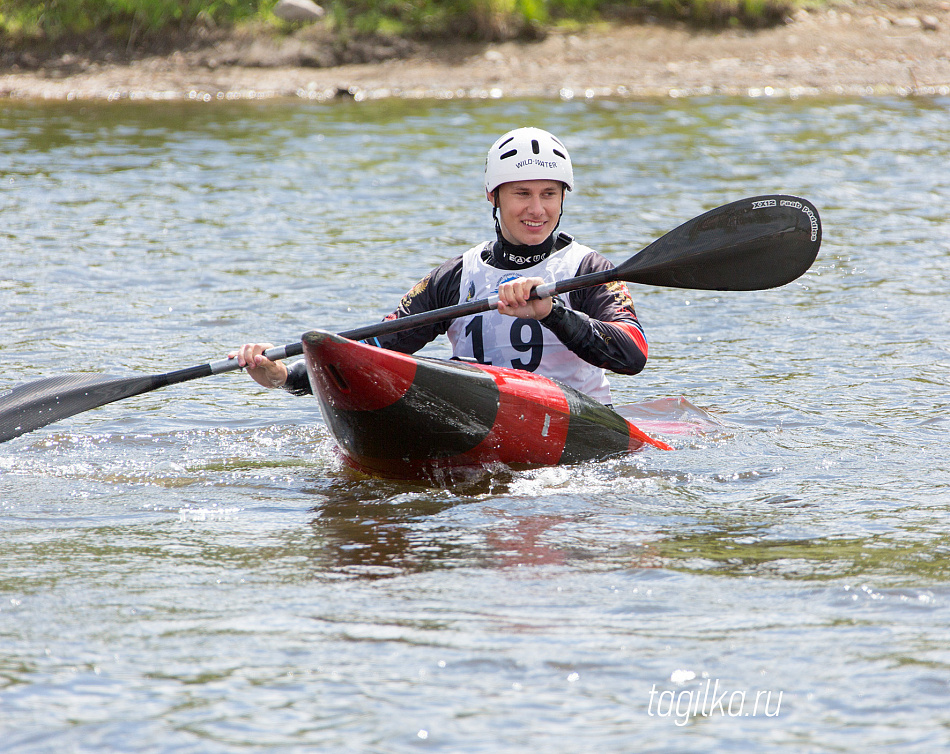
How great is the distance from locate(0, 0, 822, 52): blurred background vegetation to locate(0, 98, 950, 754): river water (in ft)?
35.7

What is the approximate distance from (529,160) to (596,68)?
49.5 ft

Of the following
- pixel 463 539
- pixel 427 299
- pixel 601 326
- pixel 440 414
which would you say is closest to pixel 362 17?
pixel 427 299

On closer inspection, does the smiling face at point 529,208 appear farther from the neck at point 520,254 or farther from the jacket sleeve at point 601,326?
the jacket sleeve at point 601,326

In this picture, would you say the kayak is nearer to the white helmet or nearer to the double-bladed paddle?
the double-bladed paddle

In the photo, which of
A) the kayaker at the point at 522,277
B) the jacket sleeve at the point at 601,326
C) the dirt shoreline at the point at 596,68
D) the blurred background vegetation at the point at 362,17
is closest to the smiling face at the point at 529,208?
the kayaker at the point at 522,277

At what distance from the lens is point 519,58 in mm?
20062

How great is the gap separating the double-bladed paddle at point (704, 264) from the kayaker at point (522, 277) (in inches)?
9.4

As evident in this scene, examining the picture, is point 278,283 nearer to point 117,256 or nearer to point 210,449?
point 117,256

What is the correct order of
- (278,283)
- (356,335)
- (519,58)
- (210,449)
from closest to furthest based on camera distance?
(356,335) < (210,449) < (278,283) < (519,58)

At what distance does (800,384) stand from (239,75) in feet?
51.1

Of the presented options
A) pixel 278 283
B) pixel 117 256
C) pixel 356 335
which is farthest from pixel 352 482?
pixel 117 256

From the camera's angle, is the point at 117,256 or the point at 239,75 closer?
the point at 117,256

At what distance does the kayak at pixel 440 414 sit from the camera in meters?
4.37

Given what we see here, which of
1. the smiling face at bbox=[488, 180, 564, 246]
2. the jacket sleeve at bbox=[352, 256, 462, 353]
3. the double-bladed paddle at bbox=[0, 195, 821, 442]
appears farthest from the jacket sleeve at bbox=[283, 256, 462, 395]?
the double-bladed paddle at bbox=[0, 195, 821, 442]
